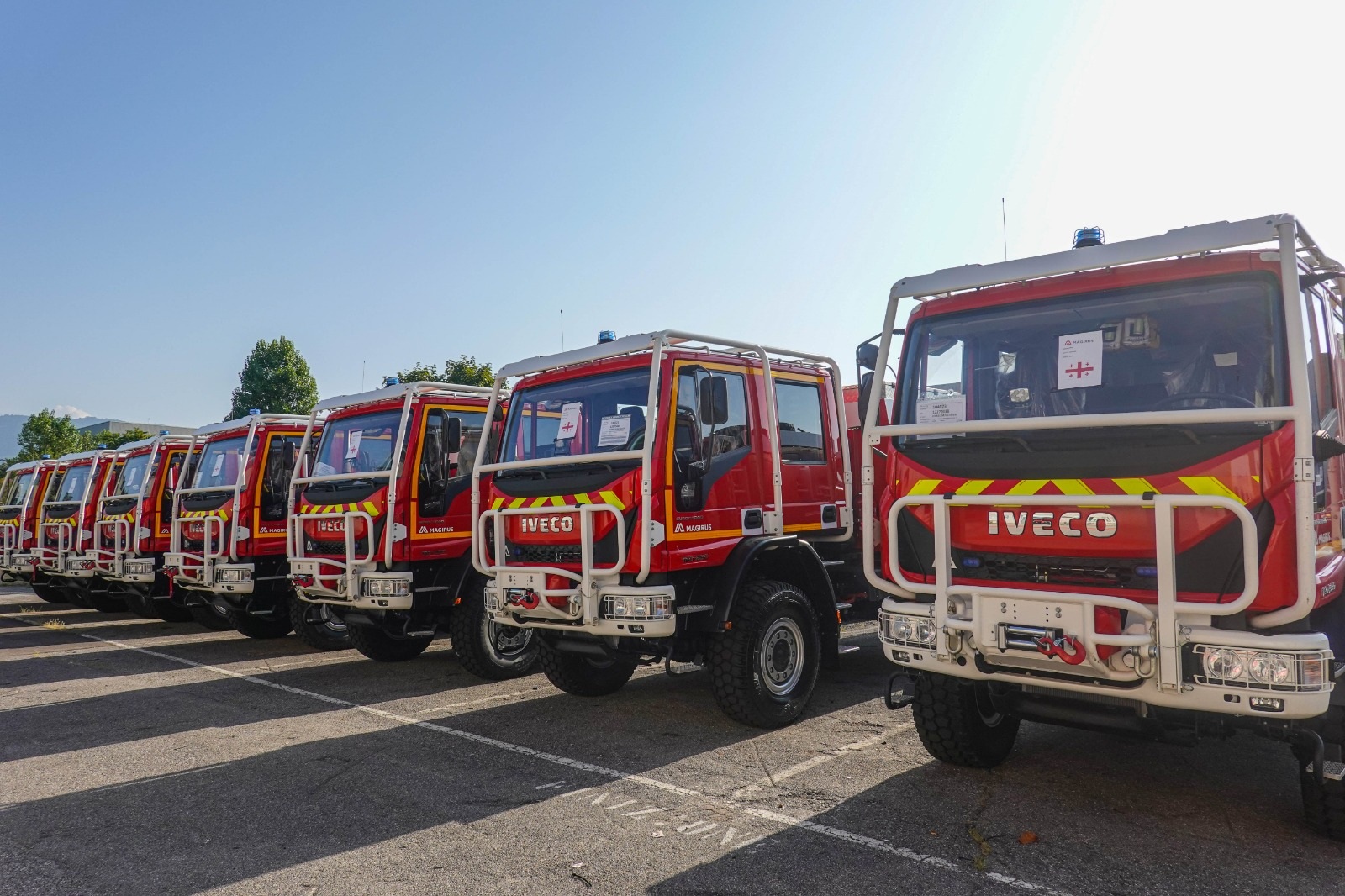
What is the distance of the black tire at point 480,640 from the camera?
311 inches

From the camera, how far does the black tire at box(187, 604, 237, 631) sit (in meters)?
11.7

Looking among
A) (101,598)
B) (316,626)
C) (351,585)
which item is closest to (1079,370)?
(351,585)

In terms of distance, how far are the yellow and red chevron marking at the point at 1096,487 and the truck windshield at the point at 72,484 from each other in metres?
14.6

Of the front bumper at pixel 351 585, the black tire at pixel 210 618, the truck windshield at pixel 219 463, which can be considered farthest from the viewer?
the black tire at pixel 210 618

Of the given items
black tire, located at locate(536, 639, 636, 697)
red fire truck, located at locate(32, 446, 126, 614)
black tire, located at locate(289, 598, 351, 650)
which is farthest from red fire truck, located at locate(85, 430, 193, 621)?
black tire, located at locate(536, 639, 636, 697)

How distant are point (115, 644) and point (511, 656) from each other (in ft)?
19.8

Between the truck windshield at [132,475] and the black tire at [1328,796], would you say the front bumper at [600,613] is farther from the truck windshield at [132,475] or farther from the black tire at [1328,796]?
the truck windshield at [132,475]

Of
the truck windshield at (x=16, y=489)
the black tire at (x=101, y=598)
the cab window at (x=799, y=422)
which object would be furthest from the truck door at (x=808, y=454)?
the truck windshield at (x=16, y=489)

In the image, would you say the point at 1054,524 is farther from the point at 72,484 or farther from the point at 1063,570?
the point at 72,484

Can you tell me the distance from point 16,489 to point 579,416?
1548 centimetres

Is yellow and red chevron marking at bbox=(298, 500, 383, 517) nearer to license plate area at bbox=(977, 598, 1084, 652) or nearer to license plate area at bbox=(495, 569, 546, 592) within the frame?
license plate area at bbox=(495, 569, 546, 592)

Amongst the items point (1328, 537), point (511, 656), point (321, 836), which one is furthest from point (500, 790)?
point (1328, 537)

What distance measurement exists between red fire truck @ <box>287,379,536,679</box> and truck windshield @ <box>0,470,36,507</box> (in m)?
10.7

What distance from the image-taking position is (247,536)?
10.3 m
